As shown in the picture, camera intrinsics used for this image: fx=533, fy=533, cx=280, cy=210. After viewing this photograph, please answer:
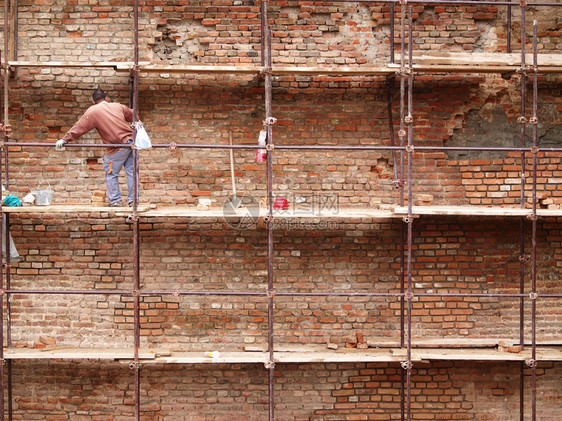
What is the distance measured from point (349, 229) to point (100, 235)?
2919 mm

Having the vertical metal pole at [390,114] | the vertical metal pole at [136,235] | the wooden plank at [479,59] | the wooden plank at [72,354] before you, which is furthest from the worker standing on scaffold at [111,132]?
the wooden plank at [479,59]

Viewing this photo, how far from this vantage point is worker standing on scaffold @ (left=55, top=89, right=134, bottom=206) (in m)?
5.68

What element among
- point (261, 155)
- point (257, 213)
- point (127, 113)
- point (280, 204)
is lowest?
point (257, 213)

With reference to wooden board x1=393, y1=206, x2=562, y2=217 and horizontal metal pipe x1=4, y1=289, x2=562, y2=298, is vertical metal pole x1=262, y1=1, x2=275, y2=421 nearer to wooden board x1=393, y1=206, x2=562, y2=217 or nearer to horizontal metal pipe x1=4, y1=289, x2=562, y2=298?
horizontal metal pipe x1=4, y1=289, x2=562, y2=298

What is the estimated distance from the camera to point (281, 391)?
20.6ft

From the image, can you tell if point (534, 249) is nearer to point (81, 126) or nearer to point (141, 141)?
point (141, 141)

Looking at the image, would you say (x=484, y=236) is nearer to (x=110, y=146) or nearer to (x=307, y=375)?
(x=307, y=375)

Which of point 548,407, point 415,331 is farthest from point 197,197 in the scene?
point 548,407

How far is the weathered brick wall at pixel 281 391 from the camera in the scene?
6215mm

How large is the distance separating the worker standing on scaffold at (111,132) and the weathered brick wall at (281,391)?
2.13 meters

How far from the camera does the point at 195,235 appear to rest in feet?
20.5

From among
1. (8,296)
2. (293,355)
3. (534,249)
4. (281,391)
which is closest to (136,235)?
(8,296)

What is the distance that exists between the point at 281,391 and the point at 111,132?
3.52 metres

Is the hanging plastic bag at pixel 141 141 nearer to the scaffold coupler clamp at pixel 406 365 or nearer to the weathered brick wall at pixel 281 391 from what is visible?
the weathered brick wall at pixel 281 391
